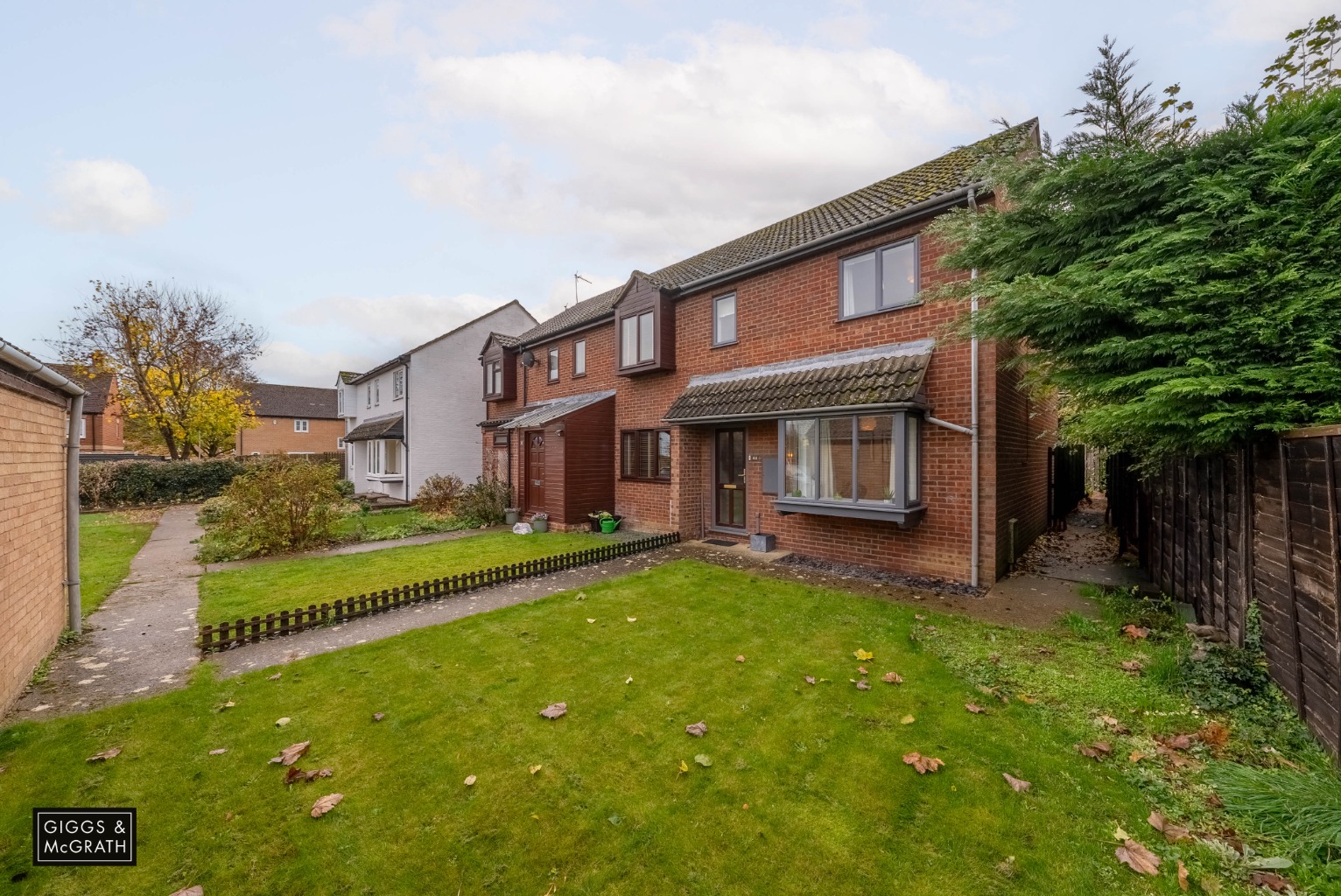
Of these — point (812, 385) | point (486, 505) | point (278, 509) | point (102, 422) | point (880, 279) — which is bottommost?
point (486, 505)

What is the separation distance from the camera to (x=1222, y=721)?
13.3 feet

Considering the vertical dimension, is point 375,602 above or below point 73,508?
below

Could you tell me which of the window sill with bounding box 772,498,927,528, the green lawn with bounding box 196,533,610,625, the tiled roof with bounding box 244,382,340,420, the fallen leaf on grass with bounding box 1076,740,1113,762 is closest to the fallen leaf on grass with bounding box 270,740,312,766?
the green lawn with bounding box 196,533,610,625

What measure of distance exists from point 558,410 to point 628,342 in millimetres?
3318

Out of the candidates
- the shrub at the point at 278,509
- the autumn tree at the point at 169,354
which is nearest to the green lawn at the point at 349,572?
the shrub at the point at 278,509

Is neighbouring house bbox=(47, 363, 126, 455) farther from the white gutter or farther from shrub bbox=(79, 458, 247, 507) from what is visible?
the white gutter

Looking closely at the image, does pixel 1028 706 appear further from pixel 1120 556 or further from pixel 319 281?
pixel 319 281

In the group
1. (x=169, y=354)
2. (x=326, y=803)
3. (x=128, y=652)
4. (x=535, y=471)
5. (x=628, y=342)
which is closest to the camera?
(x=326, y=803)

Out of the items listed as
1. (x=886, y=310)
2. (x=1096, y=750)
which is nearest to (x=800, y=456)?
(x=886, y=310)

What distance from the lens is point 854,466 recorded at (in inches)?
357

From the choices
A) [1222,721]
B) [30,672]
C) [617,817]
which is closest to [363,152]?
[30,672]

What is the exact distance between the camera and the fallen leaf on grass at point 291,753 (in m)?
3.82

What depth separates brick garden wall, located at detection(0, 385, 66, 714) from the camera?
4.62 m

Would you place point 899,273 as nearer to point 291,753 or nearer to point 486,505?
point 291,753
